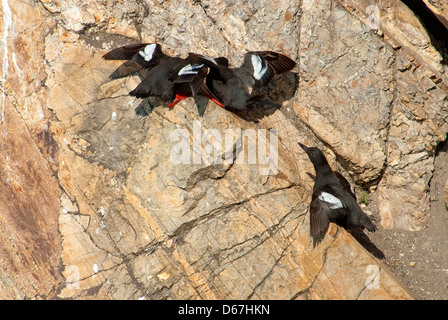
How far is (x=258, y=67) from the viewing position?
6.29 metres

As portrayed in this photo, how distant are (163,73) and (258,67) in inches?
55.2

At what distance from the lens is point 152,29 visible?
6633 millimetres

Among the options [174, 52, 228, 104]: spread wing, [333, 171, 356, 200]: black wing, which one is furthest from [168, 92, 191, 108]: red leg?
[333, 171, 356, 200]: black wing

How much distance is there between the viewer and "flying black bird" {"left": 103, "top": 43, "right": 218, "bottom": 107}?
5793 mm

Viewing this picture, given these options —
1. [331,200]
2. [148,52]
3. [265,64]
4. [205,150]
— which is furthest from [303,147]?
[148,52]

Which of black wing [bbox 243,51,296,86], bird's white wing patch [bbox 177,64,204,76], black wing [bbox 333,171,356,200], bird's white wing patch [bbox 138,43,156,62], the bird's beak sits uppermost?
bird's white wing patch [bbox 138,43,156,62]

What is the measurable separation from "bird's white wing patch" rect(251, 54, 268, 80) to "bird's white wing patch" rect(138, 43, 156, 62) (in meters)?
1.47

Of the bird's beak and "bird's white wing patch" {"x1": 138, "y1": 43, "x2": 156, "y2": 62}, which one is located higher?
"bird's white wing patch" {"x1": 138, "y1": 43, "x2": 156, "y2": 62}

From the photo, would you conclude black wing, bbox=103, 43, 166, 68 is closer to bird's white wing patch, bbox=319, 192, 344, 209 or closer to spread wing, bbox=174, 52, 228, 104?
spread wing, bbox=174, 52, 228, 104

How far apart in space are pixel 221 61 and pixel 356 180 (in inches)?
111

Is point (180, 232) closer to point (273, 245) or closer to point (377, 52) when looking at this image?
point (273, 245)

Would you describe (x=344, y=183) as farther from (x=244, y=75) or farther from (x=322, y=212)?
(x=244, y=75)

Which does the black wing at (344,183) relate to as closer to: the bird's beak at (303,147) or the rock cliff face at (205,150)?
the rock cliff face at (205,150)

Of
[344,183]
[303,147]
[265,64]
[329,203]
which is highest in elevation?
[265,64]
